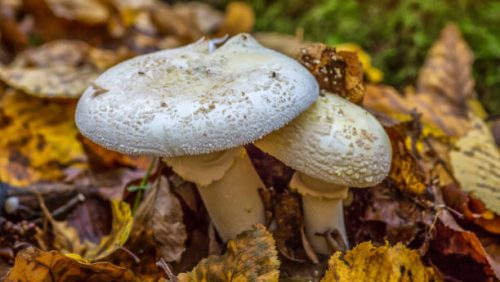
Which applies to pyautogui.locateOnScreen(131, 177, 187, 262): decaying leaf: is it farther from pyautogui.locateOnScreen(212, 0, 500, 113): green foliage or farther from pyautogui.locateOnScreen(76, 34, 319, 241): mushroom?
pyautogui.locateOnScreen(212, 0, 500, 113): green foliage

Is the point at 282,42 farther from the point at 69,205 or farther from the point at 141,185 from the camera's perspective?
the point at 69,205

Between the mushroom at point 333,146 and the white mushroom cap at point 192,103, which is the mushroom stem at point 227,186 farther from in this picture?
the white mushroom cap at point 192,103

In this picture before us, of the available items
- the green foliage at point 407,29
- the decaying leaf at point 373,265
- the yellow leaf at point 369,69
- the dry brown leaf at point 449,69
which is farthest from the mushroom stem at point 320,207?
the green foliage at point 407,29

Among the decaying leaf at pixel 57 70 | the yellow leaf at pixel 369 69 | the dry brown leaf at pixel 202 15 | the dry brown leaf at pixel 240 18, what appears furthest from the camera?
the dry brown leaf at pixel 202 15

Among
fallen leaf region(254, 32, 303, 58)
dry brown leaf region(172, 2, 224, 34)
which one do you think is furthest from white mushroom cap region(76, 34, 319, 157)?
dry brown leaf region(172, 2, 224, 34)

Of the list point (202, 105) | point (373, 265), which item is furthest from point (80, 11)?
point (373, 265)

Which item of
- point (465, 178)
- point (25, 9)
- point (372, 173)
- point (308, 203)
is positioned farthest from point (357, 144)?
point (25, 9)
